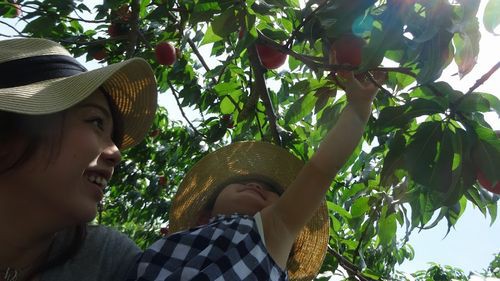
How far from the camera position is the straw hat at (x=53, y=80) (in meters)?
1.06

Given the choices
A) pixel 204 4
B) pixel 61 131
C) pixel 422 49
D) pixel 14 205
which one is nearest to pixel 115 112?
pixel 61 131

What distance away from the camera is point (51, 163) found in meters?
1.09

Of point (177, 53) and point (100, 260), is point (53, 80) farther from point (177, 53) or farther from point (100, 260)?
point (177, 53)

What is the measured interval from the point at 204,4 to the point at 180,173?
3.92 m

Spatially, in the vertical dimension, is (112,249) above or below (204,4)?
below

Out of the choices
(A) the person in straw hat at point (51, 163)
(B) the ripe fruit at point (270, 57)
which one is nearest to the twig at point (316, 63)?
(B) the ripe fruit at point (270, 57)

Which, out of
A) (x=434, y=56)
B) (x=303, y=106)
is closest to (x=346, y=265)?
(x=303, y=106)

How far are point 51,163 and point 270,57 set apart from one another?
117 centimetres

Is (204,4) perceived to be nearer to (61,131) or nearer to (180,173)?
(61,131)

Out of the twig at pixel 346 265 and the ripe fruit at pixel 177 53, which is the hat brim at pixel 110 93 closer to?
the twig at pixel 346 265

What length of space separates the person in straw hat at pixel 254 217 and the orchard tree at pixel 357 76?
0.13m

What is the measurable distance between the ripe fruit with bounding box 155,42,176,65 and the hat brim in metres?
1.34

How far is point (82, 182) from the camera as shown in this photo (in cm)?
111

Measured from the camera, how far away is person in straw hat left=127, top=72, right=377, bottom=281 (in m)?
1.18
